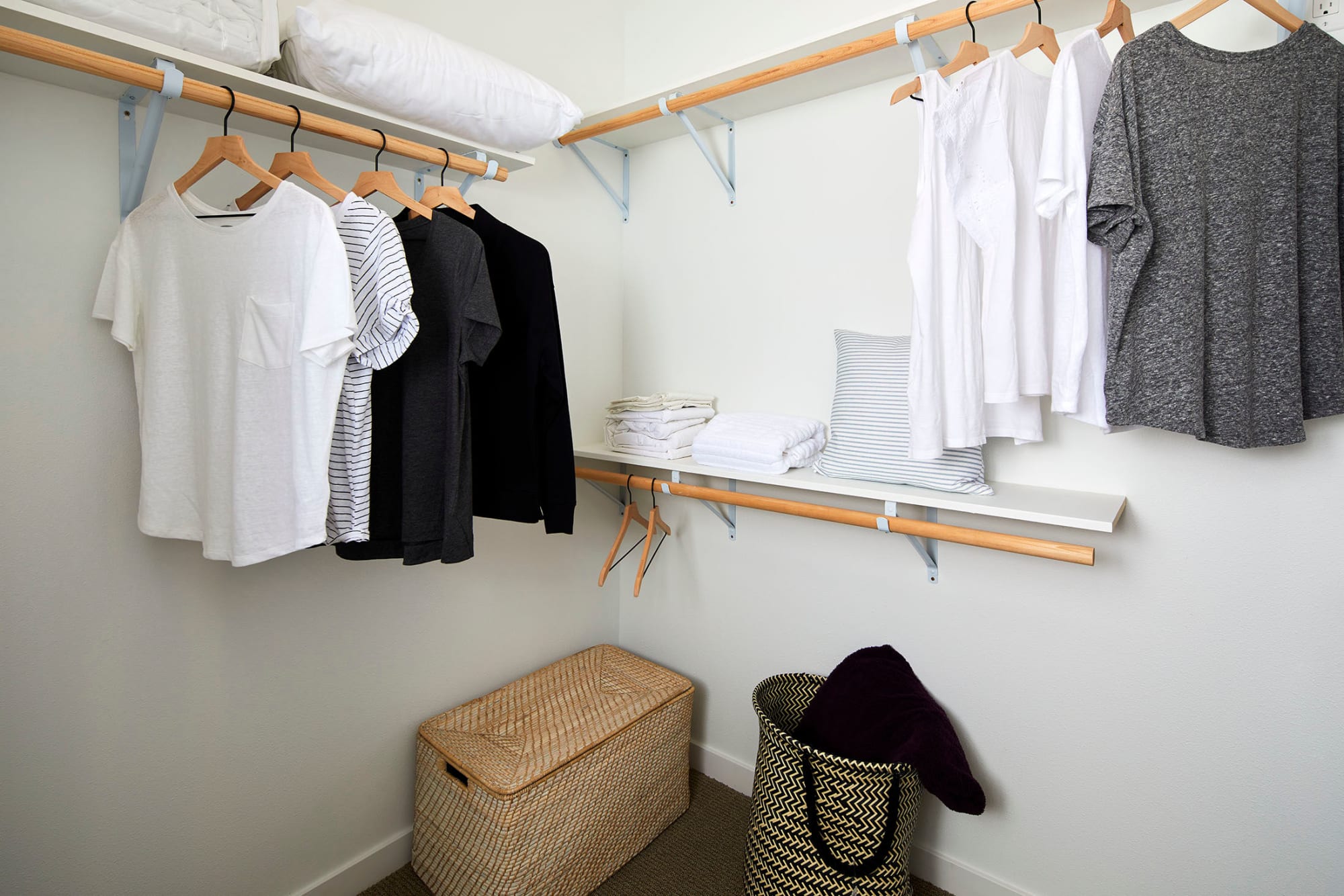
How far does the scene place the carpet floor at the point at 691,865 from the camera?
1.74 metres

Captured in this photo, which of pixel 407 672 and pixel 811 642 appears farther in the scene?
pixel 811 642

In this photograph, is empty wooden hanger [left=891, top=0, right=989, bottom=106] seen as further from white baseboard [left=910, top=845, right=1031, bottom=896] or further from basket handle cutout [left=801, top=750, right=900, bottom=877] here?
white baseboard [left=910, top=845, right=1031, bottom=896]

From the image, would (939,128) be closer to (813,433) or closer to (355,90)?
(813,433)

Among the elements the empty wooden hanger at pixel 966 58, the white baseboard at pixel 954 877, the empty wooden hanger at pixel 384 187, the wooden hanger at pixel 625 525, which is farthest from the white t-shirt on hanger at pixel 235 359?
the white baseboard at pixel 954 877

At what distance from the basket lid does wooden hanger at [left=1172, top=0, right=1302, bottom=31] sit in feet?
6.08

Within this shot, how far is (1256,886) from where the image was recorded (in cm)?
137

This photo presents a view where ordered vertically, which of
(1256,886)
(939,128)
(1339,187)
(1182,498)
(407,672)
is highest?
(939,128)

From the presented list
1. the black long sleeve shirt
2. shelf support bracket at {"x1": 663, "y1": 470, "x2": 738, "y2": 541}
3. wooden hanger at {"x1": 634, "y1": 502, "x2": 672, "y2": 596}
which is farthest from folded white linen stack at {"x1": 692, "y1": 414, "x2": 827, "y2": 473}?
the black long sleeve shirt

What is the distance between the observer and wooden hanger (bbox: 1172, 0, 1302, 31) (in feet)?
3.74

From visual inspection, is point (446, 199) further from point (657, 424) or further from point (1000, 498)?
point (1000, 498)

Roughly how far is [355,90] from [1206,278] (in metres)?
1.54

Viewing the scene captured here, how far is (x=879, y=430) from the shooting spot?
1.57 metres

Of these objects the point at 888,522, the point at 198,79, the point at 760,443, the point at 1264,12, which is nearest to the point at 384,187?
the point at 198,79

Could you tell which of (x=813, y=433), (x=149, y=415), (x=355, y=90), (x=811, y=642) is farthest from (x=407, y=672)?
(x=355, y=90)
